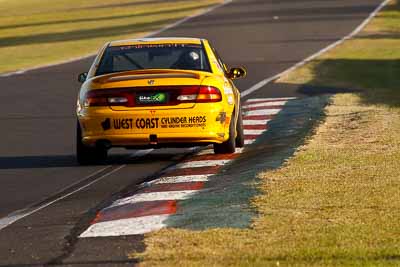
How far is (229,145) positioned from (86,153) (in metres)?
1.50

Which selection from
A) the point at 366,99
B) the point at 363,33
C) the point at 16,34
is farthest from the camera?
the point at 16,34

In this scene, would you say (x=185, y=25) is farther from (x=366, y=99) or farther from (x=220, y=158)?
(x=220, y=158)

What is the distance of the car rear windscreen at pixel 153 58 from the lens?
1455 centimetres

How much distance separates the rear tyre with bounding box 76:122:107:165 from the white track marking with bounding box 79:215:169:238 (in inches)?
183

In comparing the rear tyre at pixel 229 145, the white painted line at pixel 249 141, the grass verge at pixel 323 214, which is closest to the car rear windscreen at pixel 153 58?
the rear tyre at pixel 229 145

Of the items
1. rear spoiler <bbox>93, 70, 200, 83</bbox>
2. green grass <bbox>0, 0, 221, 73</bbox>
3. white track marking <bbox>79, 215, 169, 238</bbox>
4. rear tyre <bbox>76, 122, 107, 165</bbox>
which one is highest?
white track marking <bbox>79, 215, 169, 238</bbox>

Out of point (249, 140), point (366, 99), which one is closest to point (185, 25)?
point (366, 99)

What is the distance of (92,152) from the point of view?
14266mm

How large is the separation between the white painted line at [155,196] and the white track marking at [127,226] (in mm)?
1003

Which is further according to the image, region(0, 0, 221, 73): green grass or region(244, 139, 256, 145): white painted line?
region(0, 0, 221, 73): green grass

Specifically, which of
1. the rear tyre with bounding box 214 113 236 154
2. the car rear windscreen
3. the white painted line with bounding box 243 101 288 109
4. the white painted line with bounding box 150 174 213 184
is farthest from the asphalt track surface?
the white painted line with bounding box 243 101 288 109

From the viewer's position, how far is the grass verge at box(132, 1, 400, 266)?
309 inches

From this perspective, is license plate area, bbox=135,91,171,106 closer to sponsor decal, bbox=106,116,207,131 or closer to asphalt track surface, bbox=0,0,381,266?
sponsor decal, bbox=106,116,207,131

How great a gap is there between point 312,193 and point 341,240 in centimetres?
198
